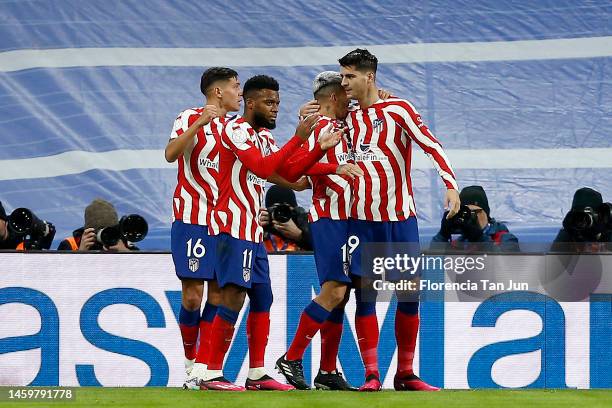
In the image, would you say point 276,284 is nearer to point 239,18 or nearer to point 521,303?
point 521,303

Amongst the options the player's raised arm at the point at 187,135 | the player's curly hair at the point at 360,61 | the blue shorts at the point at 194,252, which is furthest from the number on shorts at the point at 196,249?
the player's curly hair at the point at 360,61

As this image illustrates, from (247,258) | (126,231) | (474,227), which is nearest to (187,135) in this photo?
(247,258)

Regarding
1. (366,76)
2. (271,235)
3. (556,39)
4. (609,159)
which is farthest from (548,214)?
(366,76)

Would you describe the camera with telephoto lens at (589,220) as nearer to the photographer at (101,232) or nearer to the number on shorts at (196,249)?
the number on shorts at (196,249)

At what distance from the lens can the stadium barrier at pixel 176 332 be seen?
366 inches

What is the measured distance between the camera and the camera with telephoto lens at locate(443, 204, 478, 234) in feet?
30.1

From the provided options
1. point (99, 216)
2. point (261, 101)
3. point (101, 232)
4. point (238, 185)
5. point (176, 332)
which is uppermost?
point (261, 101)

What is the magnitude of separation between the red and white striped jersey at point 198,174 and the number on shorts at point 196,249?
93 mm

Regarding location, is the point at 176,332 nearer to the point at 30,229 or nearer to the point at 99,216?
the point at 99,216

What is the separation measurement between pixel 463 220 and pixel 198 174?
6.14 feet

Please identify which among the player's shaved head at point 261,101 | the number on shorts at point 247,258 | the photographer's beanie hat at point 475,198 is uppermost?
the player's shaved head at point 261,101

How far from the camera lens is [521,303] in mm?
9344

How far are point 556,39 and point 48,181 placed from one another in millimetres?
3949

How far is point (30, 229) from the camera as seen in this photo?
9461 mm
